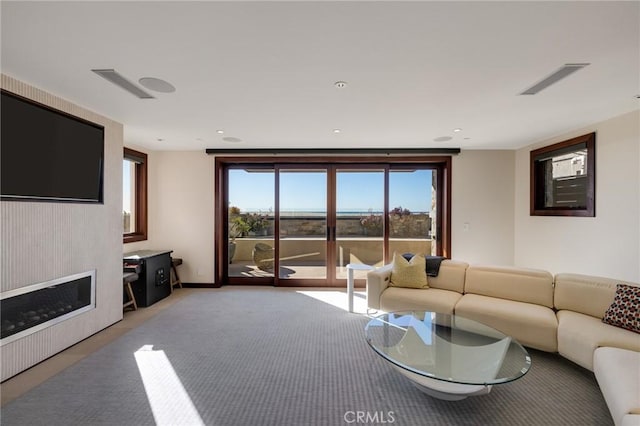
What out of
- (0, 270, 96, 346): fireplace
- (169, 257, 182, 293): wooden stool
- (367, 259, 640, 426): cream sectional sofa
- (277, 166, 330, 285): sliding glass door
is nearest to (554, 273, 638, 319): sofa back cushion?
(367, 259, 640, 426): cream sectional sofa

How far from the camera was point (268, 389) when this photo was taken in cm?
228

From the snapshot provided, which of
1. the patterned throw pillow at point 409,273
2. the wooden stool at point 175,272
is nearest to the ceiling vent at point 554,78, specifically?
the patterned throw pillow at point 409,273

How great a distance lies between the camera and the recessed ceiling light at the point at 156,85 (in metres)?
2.40

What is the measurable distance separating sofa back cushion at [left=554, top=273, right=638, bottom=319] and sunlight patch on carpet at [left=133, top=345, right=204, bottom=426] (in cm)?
358

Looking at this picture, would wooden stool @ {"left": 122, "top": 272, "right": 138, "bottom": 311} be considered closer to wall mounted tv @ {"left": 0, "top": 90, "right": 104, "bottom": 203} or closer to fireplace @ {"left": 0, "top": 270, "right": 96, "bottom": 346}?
fireplace @ {"left": 0, "top": 270, "right": 96, "bottom": 346}

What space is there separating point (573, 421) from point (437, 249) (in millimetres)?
3454

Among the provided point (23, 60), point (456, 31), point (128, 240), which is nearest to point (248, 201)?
point (128, 240)

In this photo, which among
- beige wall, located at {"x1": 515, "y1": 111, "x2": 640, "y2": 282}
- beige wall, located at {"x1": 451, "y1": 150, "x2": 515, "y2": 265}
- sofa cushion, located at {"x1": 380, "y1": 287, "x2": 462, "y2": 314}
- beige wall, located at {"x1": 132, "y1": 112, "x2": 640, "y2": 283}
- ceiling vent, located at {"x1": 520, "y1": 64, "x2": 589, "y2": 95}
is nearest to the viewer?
ceiling vent, located at {"x1": 520, "y1": 64, "x2": 589, "y2": 95}

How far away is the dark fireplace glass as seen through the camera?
7.99 feet

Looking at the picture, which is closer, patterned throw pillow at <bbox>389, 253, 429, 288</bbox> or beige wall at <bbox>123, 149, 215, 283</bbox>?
patterned throw pillow at <bbox>389, 253, 429, 288</bbox>

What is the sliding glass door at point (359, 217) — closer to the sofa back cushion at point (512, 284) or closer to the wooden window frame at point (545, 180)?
the sofa back cushion at point (512, 284)

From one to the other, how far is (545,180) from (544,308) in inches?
95.5

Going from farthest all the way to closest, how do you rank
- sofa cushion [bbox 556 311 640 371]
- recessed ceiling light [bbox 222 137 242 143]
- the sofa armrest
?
recessed ceiling light [bbox 222 137 242 143] → the sofa armrest → sofa cushion [bbox 556 311 640 371]

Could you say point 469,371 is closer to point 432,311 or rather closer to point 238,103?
point 432,311
